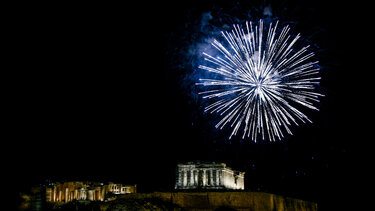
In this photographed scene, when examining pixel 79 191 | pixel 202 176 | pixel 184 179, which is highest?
pixel 202 176

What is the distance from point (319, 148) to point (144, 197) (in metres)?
40.5

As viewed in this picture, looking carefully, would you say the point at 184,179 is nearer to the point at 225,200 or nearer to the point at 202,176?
the point at 202,176

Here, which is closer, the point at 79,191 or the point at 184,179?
the point at 79,191

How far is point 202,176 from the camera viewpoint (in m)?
62.3

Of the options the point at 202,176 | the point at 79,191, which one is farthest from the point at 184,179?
the point at 79,191

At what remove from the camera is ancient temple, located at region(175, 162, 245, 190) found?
61469 millimetres

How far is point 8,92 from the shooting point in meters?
30.0

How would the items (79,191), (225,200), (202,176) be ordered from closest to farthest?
(225,200), (79,191), (202,176)

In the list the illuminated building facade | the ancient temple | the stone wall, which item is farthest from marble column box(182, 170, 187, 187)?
the stone wall

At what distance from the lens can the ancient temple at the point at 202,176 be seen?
61.5 m

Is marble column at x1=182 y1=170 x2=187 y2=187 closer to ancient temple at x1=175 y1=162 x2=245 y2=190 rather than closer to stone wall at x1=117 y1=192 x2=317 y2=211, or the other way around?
ancient temple at x1=175 y1=162 x2=245 y2=190

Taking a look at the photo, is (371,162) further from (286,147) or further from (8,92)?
(8,92)

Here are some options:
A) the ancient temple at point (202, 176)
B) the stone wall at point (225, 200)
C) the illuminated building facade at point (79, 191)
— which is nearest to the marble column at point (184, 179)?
the ancient temple at point (202, 176)

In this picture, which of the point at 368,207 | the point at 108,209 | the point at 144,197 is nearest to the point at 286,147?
the point at 368,207
